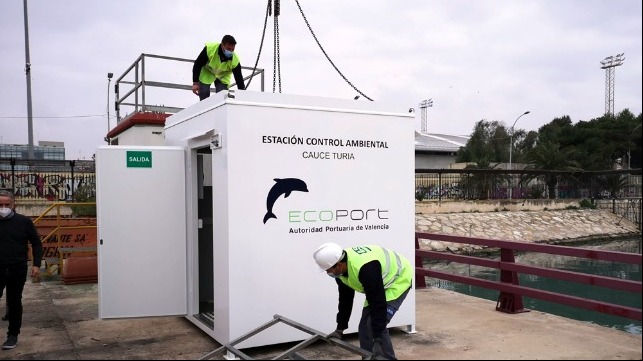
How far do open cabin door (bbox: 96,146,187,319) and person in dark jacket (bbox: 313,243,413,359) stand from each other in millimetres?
2565

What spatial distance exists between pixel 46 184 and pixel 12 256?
14.4 meters

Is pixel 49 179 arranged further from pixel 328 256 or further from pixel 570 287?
pixel 328 256

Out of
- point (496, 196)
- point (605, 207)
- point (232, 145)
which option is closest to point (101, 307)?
point (232, 145)

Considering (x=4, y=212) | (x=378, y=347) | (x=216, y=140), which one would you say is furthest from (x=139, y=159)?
(x=378, y=347)

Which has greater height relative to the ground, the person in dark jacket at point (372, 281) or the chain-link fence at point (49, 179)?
the chain-link fence at point (49, 179)

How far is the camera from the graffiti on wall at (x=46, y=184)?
58.6ft

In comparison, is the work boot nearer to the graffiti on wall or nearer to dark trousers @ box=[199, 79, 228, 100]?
dark trousers @ box=[199, 79, 228, 100]

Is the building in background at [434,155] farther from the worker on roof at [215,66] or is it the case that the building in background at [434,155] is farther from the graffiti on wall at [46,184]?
the worker on roof at [215,66]

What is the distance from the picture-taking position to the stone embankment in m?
21.3

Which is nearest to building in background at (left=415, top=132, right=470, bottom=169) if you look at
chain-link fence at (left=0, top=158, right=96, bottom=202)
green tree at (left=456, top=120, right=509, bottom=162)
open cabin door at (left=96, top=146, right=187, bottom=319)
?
green tree at (left=456, top=120, right=509, bottom=162)

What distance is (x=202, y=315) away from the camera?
6.51m

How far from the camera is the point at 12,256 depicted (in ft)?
18.5

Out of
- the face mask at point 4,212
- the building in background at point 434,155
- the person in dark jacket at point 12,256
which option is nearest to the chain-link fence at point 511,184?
the person in dark jacket at point 12,256

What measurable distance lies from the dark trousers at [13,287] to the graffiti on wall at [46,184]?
44.9 feet
